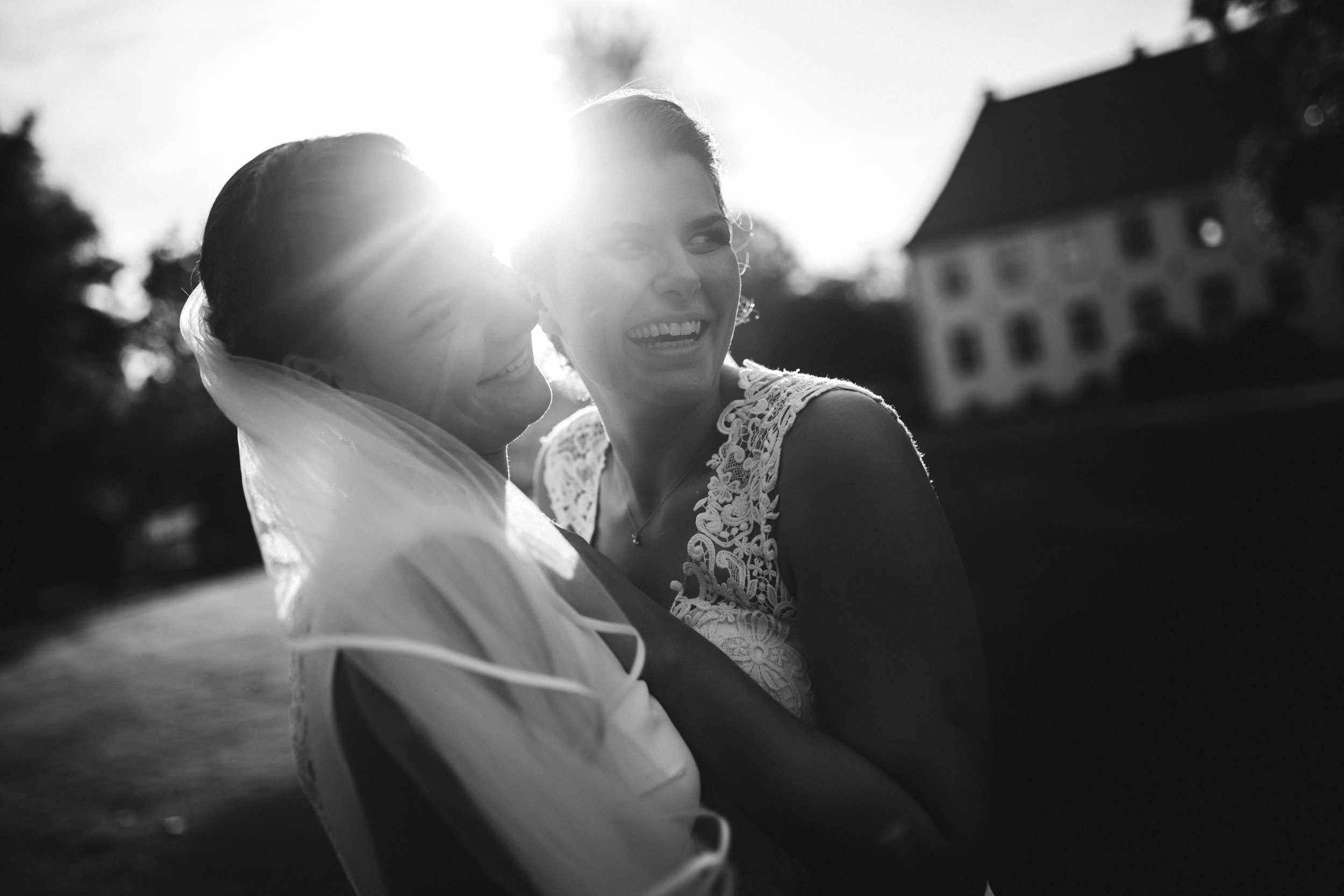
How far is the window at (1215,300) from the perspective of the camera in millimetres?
37906

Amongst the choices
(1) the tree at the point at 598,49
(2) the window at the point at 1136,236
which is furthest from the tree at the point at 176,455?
(2) the window at the point at 1136,236

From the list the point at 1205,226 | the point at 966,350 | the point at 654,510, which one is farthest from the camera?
the point at 966,350

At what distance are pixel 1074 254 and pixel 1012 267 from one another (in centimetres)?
270

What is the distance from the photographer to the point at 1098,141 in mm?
41500

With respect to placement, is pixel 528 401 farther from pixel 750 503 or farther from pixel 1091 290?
pixel 1091 290

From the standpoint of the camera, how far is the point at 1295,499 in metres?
11.1

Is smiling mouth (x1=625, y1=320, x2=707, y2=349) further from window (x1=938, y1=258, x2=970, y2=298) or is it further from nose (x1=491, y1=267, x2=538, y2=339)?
window (x1=938, y1=258, x2=970, y2=298)

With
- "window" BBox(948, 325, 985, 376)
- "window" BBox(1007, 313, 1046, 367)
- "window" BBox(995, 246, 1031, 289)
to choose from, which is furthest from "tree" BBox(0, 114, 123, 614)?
"window" BBox(995, 246, 1031, 289)

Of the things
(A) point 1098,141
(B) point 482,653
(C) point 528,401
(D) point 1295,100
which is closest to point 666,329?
(C) point 528,401

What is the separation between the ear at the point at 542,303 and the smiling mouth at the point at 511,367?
0.58 m

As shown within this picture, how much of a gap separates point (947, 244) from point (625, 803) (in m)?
44.6

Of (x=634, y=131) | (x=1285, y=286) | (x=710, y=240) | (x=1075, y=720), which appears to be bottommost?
(x=1285, y=286)

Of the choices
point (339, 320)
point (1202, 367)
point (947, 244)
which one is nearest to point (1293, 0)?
point (1202, 367)

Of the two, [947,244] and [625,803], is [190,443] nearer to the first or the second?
[947,244]
